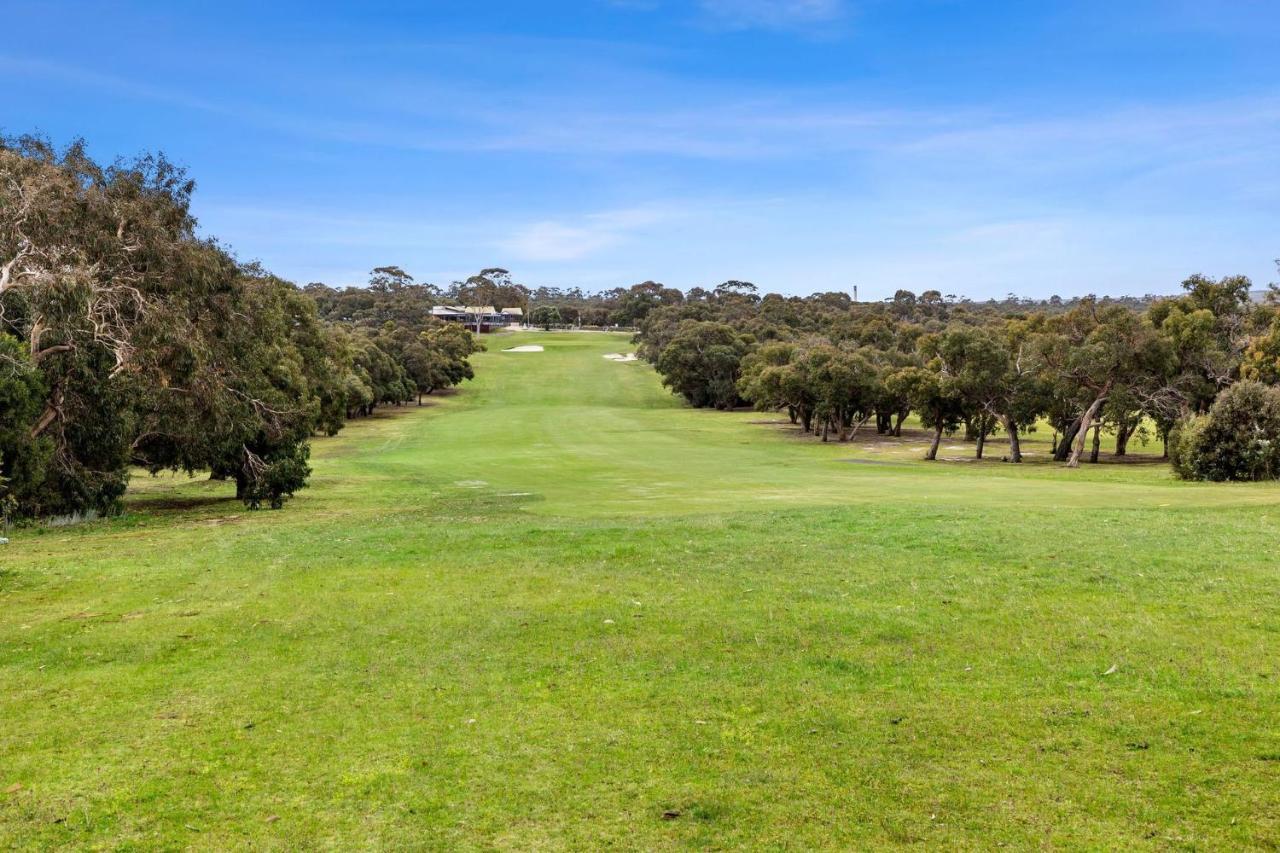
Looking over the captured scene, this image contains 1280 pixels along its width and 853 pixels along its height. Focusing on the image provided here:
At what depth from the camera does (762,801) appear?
679cm

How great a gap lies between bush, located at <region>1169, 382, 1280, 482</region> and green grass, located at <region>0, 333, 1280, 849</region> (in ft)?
48.9

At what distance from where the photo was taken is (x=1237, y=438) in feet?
109

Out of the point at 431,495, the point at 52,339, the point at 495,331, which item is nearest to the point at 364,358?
the point at 431,495

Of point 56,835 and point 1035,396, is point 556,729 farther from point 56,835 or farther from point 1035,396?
point 1035,396

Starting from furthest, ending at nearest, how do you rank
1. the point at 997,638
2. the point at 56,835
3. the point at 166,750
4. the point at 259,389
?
the point at 259,389 → the point at 997,638 → the point at 166,750 → the point at 56,835

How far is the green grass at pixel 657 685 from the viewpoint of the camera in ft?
21.7

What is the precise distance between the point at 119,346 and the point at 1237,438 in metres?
36.0

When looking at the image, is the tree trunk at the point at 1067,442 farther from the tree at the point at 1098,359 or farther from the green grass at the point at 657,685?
the green grass at the point at 657,685

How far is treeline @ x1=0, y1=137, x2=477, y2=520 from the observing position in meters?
21.9

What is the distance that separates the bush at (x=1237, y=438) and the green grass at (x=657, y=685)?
1490 cm

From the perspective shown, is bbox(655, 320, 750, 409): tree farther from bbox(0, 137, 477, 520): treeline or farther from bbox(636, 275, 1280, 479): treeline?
bbox(0, 137, 477, 520): treeline

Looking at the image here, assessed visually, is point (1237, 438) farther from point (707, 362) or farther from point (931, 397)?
point (707, 362)

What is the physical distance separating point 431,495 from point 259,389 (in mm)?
6755

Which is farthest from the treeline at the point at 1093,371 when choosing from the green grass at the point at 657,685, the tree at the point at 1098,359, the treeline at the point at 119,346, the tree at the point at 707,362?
the tree at the point at 707,362
